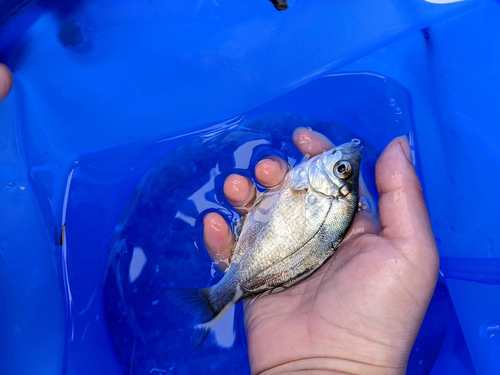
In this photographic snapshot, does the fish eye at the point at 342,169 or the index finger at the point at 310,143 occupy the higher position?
the fish eye at the point at 342,169

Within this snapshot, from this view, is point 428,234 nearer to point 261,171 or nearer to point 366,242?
point 366,242

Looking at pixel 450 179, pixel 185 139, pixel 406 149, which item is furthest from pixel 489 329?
pixel 185 139

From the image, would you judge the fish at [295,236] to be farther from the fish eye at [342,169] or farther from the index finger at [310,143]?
the index finger at [310,143]

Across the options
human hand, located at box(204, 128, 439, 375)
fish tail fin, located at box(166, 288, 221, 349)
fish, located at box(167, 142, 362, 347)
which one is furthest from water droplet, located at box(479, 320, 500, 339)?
fish tail fin, located at box(166, 288, 221, 349)

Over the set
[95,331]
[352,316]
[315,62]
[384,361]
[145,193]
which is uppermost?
[315,62]

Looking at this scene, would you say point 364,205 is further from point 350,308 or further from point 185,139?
point 185,139

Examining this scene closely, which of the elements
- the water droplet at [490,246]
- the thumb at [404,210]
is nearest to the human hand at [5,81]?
the thumb at [404,210]

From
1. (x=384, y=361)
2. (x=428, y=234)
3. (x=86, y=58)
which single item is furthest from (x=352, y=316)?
(x=86, y=58)
